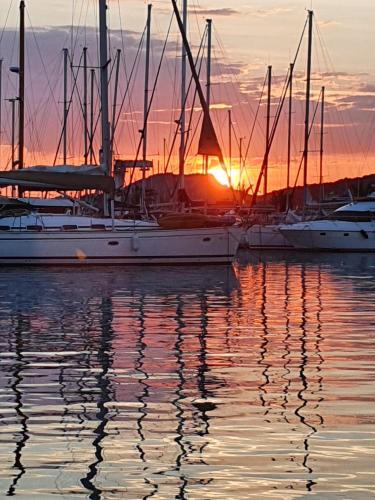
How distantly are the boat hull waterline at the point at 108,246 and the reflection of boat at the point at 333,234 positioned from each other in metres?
17.3

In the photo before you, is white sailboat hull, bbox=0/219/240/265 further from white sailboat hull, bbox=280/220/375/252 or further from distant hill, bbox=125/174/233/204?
white sailboat hull, bbox=280/220/375/252

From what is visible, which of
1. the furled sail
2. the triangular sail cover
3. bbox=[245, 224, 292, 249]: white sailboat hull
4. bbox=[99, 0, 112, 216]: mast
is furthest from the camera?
bbox=[245, 224, 292, 249]: white sailboat hull

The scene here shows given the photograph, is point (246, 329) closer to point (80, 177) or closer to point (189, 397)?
point (189, 397)

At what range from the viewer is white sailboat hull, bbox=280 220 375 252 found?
50.1 m

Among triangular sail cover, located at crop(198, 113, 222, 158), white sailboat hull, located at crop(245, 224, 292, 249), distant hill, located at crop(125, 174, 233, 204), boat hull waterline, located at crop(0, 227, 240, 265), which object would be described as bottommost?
white sailboat hull, located at crop(245, 224, 292, 249)

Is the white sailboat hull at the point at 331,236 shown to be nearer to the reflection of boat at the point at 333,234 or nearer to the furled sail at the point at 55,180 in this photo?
the reflection of boat at the point at 333,234

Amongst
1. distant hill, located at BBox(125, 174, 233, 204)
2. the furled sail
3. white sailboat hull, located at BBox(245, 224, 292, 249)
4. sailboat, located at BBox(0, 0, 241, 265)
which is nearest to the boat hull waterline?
sailboat, located at BBox(0, 0, 241, 265)

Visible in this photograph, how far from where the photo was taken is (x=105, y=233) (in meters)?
32.9

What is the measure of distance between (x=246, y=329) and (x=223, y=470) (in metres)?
8.72

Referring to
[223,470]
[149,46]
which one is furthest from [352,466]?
[149,46]

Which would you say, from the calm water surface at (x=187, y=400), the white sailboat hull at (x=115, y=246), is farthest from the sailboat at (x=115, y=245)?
the calm water surface at (x=187, y=400)

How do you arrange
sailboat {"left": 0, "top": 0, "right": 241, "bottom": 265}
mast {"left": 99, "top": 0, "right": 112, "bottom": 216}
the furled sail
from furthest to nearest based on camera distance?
sailboat {"left": 0, "top": 0, "right": 241, "bottom": 265} < the furled sail < mast {"left": 99, "top": 0, "right": 112, "bottom": 216}

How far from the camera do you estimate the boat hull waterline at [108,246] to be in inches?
1298

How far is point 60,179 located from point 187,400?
2273 cm
